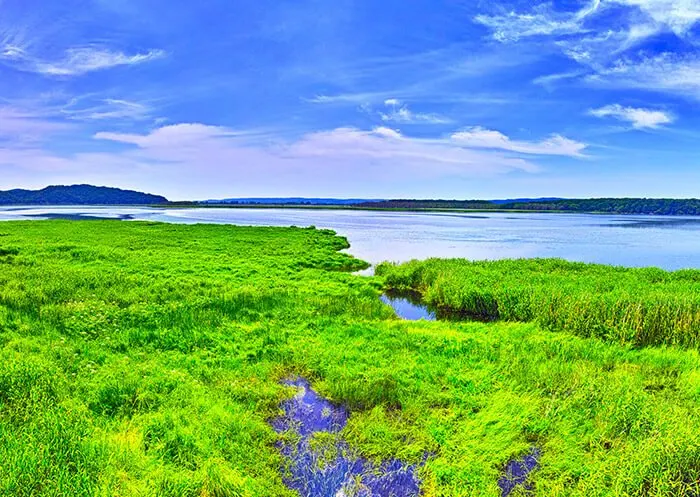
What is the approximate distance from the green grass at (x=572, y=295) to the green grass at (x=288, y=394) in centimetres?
127

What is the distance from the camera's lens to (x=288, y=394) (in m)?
9.54

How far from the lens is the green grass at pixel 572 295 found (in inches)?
543

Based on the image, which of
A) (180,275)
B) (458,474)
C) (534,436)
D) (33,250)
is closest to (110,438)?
(458,474)

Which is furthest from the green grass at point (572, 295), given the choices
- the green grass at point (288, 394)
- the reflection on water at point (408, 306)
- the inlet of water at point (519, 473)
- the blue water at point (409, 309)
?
the inlet of water at point (519, 473)

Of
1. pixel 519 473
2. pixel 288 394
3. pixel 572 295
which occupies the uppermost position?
pixel 572 295

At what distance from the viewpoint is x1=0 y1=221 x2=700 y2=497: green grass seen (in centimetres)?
639

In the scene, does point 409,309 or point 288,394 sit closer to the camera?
point 288,394

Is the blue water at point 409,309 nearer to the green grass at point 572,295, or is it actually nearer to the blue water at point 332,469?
the green grass at point 572,295

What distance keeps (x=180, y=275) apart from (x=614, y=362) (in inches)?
747

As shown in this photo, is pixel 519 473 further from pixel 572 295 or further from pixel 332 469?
pixel 572 295

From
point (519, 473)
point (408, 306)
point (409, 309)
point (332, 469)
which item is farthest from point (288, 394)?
point (408, 306)

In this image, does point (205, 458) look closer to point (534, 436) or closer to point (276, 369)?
point (276, 369)

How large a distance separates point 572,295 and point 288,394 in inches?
478

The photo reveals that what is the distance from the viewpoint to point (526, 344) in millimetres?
12664
